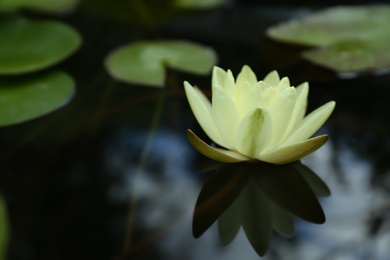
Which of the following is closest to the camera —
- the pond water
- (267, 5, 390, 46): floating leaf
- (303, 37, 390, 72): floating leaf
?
the pond water

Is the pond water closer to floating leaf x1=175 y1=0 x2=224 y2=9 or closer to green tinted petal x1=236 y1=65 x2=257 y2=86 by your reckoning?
green tinted petal x1=236 y1=65 x2=257 y2=86

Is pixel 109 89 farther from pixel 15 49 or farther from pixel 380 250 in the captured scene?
pixel 380 250

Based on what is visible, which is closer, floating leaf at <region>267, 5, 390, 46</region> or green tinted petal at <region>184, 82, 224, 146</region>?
green tinted petal at <region>184, 82, 224, 146</region>

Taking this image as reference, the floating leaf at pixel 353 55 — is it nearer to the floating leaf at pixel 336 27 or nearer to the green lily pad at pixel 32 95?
the floating leaf at pixel 336 27

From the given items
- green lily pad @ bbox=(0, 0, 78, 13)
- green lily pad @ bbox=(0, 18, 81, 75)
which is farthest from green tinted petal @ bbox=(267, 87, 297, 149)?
green lily pad @ bbox=(0, 0, 78, 13)

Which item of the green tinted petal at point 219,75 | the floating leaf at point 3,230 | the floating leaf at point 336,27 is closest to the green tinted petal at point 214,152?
the green tinted petal at point 219,75

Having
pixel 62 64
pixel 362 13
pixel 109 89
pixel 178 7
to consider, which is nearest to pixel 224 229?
pixel 109 89
